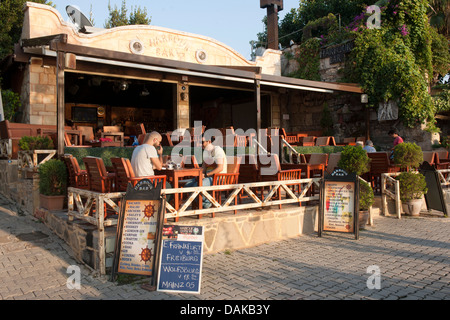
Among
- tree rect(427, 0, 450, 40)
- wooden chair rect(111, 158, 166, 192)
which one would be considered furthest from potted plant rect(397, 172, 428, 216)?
tree rect(427, 0, 450, 40)

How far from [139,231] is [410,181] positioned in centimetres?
563

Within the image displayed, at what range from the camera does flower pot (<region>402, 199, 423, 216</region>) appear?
734 cm

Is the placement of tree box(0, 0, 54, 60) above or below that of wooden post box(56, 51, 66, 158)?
above

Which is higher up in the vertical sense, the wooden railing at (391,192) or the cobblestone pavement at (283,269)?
the wooden railing at (391,192)

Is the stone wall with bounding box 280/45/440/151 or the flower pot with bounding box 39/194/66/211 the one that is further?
the stone wall with bounding box 280/45/440/151

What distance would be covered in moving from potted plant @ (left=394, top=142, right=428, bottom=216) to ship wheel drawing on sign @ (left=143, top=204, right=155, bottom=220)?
214 inches

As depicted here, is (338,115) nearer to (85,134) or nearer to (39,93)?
(85,134)

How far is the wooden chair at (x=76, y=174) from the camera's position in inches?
222

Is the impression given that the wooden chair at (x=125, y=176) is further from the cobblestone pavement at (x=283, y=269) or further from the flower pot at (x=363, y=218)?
the flower pot at (x=363, y=218)

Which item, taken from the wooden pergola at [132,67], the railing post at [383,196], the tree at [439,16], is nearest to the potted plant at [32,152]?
the wooden pergola at [132,67]

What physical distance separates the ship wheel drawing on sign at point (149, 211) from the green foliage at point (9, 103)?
879 cm

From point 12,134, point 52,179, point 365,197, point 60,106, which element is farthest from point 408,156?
point 12,134

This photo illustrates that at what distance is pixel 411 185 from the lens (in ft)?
23.6

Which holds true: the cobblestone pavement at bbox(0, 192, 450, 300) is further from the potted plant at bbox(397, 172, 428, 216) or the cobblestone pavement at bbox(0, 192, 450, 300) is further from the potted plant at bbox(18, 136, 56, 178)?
the potted plant at bbox(397, 172, 428, 216)
